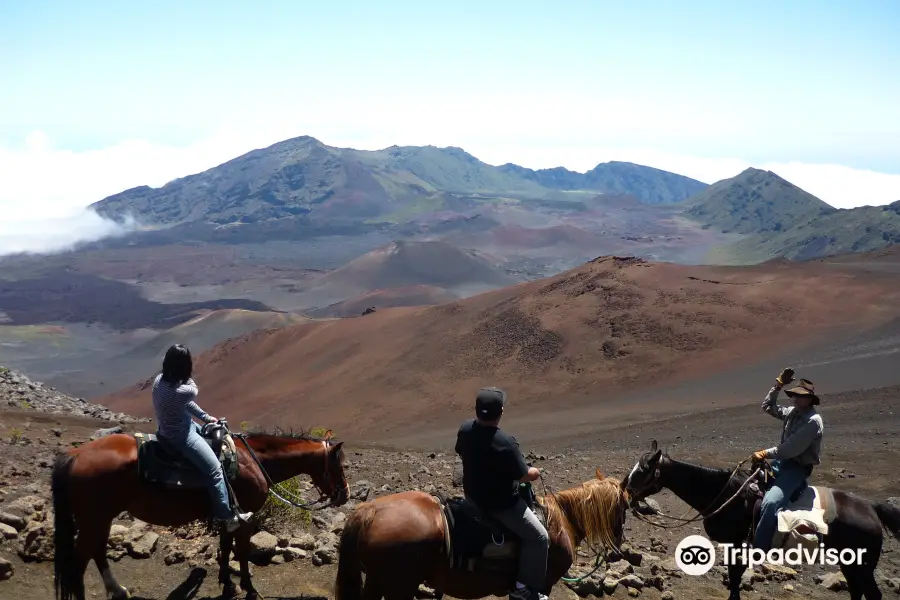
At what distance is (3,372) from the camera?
2981cm

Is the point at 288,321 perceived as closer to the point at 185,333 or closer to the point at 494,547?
the point at 185,333

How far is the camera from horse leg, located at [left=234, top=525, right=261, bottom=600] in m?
7.20

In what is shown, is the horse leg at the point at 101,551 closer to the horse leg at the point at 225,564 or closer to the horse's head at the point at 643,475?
the horse leg at the point at 225,564

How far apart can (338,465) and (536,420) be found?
68.8ft

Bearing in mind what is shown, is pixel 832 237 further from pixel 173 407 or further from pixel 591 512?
pixel 173 407

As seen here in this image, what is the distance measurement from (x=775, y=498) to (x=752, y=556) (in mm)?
842

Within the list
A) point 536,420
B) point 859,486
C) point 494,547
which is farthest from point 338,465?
point 536,420

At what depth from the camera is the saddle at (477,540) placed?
222 inches

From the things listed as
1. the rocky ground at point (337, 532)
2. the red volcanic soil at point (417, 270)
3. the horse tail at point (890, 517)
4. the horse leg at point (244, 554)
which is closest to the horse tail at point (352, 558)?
the horse leg at point (244, 554)

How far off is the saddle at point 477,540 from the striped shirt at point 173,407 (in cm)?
259

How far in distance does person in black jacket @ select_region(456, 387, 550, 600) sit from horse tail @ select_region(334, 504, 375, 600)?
32.7 inches

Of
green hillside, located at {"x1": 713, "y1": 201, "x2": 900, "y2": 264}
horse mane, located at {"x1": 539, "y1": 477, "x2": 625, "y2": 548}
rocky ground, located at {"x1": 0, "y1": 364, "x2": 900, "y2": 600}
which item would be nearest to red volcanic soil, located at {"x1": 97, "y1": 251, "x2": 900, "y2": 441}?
rocky ground, located at {"x1": 0, "y1": 364, "x2": 900, "y2": 600}

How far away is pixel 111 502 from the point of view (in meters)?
6.74

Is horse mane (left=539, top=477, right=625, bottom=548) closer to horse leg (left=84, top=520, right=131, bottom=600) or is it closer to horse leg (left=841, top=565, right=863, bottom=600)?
horse leg (left=841, top=565, right=863, bottom=600)
